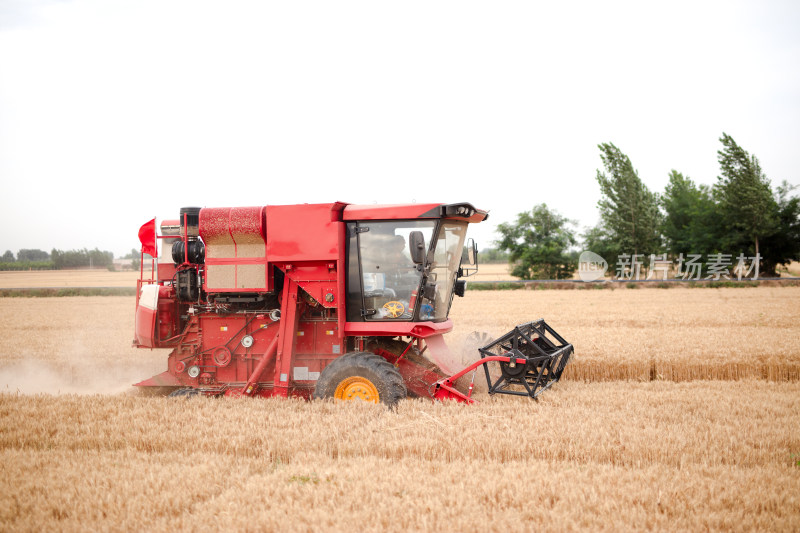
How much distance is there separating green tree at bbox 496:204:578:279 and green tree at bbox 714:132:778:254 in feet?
35.2

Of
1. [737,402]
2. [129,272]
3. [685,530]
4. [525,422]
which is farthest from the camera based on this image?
[129,272]

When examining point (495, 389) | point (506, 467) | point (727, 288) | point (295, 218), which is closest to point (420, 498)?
point (506, 467)

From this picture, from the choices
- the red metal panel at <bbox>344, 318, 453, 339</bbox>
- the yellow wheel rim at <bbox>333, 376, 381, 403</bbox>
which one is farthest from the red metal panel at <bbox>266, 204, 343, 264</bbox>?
the yellow wheel rim at <bbox>333, 376, 381, 403</bbox>

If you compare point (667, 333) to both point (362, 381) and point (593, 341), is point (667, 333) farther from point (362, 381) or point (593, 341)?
point (362, 381)

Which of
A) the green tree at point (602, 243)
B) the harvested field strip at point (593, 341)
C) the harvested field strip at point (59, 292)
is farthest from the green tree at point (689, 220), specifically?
the harvested field strip at point (59, 292)

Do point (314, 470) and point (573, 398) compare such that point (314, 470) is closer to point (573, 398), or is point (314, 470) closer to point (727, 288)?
point (573, 398)

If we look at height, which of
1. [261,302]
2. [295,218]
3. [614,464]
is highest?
[295,218]

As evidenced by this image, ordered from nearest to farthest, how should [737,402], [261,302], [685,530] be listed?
1. [685,530]
2. [737,402]
3. [261,302]

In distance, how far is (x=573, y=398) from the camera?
7.33m

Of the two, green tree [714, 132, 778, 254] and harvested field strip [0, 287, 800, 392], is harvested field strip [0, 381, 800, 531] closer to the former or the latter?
harvested field strip [0, 287, 800, 392]

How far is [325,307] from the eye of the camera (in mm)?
7840

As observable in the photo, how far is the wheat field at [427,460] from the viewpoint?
3975mm

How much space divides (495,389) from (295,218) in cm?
326

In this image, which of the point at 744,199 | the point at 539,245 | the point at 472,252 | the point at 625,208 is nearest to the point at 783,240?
the point at 744,199
